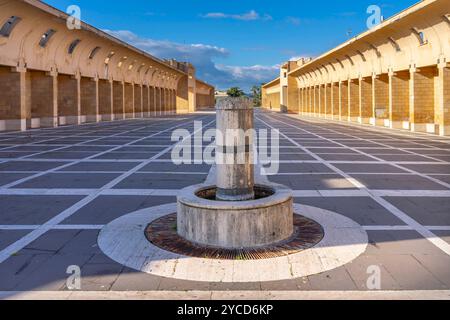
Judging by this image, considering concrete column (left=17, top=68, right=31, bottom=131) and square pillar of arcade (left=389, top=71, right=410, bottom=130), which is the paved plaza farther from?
square pillar of arcade (left=389, top=71, right=410, bottom=130)

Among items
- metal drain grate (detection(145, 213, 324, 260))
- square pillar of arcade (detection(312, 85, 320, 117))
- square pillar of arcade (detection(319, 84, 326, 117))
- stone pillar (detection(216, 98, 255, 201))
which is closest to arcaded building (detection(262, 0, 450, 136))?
square pillar of arcade (detection(319, 84, 326, 117))

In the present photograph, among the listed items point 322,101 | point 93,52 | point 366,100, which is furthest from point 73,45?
point 322,101

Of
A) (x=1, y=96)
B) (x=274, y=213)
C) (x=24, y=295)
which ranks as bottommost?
(x=24, y=295)

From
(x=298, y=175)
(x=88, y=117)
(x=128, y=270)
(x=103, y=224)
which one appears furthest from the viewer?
(x=88, y=117)

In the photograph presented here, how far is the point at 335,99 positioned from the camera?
4578 cm

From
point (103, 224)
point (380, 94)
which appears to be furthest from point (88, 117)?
point (103, 224)

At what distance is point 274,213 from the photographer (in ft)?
20.2

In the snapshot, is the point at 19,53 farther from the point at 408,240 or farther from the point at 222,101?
the point at 408,240

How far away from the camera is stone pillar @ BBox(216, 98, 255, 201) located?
6.57 meters

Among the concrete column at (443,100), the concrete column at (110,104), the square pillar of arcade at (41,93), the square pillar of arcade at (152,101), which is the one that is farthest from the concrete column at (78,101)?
the concrete column at (443,100)

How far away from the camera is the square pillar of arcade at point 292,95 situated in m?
70.2

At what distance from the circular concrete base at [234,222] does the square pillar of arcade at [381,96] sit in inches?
1165

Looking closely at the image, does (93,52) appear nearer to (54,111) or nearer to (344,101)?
(54,111)

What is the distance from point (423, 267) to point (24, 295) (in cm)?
454
